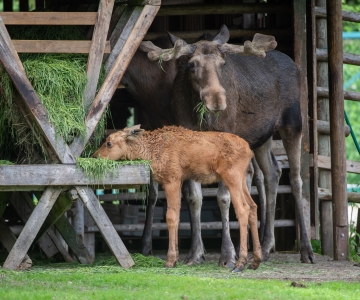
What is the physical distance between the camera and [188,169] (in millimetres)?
9734

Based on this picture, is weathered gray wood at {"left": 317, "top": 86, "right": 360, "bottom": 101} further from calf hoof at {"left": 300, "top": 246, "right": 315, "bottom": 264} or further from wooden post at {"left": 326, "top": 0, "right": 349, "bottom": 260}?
calf hoof at {"left": 300, "top": 246, "right": 315, "bottom": 264}

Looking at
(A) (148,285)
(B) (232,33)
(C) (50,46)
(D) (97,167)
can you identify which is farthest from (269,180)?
(A) (148,285)

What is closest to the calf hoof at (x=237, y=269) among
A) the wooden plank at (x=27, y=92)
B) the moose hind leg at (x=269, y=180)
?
the wooden plank at (x=27, y=92)

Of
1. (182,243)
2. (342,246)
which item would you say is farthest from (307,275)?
(182,243)

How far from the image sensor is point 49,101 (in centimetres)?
943

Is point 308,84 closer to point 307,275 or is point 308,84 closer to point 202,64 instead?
point 202,64

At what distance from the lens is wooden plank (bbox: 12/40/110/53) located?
9461 mm

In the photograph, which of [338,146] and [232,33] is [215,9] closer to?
[232,33]

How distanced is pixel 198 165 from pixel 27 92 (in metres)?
2.10

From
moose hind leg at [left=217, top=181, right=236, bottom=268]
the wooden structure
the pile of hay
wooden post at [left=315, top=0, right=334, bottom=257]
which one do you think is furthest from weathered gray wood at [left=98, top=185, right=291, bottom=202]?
the pile of hay

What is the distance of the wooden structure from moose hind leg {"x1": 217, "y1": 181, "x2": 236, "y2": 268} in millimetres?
1386

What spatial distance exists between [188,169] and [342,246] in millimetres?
3103

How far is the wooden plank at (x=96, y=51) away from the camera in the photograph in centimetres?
958

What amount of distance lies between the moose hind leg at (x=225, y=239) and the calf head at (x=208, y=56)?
1.18 meters
